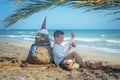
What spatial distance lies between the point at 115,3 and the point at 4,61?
326 cm

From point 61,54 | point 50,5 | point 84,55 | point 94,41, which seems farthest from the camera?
point 94,41

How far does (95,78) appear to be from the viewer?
5617 mm

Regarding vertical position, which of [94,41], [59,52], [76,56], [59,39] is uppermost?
[59,39]

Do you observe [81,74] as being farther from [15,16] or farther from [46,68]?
[15,16]

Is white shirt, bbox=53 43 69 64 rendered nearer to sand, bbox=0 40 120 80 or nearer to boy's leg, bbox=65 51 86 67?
boy's leg, bbox=65 51 86 67

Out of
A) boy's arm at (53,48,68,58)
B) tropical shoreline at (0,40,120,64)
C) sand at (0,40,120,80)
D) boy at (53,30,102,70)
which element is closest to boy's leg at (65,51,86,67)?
boy at (53,30,102,70)

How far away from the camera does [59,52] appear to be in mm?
6309

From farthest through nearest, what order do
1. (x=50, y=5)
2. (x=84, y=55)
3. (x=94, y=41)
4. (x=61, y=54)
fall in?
(x=94, y=41)
(x=84, y=55)
(x=61, y=54)
(x=50, y=5)

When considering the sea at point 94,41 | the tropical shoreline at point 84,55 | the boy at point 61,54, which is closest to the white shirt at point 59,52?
the boy at point 61,54

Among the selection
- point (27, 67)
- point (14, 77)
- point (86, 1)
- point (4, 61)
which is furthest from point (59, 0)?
point (4, 61)

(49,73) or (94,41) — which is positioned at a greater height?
(49,73)

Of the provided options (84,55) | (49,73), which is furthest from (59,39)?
(84,55)

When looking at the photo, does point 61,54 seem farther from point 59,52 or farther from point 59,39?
point 59,39

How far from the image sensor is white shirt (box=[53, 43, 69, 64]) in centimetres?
630
